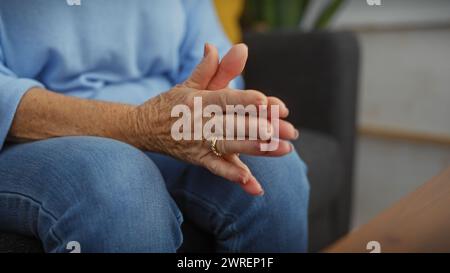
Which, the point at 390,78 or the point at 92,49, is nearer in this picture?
the point at 92,49

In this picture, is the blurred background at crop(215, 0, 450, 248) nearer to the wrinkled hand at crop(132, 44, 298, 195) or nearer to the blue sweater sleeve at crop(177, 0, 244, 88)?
the blue sweater sleeve at crop(177, 0, 244, 88)

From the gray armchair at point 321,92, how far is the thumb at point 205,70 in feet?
1.49

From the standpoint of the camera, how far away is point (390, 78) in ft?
4.96

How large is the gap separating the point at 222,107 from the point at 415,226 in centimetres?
23

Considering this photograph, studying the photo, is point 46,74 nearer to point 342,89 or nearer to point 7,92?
point 7,92

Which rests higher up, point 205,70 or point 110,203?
point 205,70

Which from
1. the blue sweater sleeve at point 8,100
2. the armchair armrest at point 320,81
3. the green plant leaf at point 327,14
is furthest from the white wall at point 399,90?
the blue sweater sleeve at point 8,100

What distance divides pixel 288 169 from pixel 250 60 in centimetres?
61

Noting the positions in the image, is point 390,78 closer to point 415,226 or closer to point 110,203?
point 415,226

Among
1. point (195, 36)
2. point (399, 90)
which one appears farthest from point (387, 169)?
point (195, 36)

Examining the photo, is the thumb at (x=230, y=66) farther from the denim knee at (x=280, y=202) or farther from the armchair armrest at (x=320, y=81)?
the armchair armrest at (x=320, y=81)

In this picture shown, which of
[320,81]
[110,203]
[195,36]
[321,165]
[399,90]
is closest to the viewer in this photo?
[110,203]

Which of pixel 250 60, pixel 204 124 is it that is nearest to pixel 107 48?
pixel 204 124

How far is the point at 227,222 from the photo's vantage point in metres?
0.63
